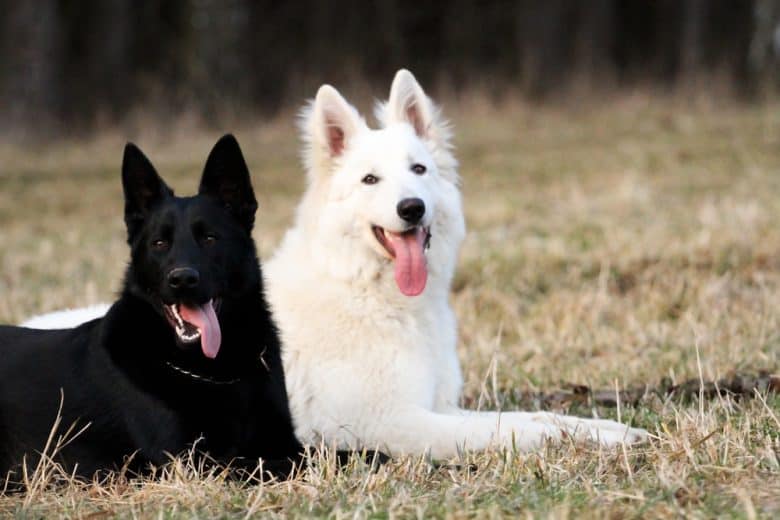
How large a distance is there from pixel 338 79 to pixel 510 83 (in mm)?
3913

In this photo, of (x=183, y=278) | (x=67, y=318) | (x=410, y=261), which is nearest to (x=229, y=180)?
(x=183, y=278)

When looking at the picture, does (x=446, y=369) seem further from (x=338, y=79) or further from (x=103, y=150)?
(x=338, y=79)

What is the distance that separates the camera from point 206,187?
4391 mm

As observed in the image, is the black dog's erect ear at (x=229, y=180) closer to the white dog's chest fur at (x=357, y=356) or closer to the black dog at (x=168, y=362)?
the black dog at (x=168, y=362)

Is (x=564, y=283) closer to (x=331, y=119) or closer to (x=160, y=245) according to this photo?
(x=331, y=119)

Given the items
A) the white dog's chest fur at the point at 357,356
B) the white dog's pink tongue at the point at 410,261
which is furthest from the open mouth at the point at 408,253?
the white dog's chest fur at the point at 357,356

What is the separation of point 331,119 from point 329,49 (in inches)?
961

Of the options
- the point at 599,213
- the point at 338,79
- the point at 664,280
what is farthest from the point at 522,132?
the point at 664,280

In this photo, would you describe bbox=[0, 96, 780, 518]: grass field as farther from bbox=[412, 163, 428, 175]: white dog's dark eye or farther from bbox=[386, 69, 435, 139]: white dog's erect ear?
bbox=[386, 69, 435, 139]: white dog's erect ear

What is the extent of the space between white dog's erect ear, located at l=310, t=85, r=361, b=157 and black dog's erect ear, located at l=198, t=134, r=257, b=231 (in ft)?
2.90

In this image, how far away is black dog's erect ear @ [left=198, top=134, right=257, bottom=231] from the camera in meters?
4.37

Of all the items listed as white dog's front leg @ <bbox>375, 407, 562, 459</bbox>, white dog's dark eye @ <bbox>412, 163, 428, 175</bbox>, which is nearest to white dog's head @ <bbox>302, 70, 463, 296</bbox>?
white dog's dark eye @ <bbox>412, 163, 428, 175</bbox>

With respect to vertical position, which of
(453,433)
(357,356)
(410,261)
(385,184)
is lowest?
(453,433)

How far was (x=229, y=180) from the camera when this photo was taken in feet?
14.5
